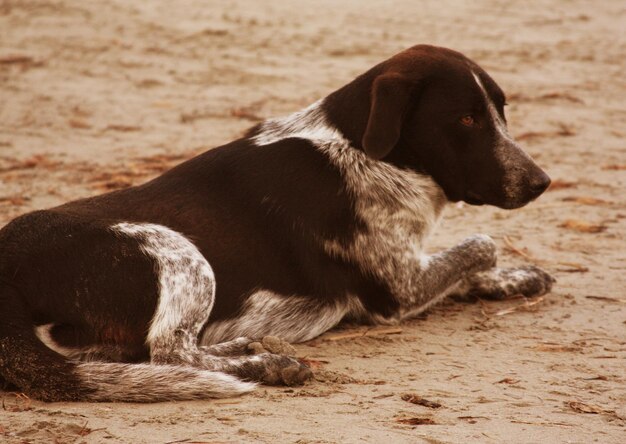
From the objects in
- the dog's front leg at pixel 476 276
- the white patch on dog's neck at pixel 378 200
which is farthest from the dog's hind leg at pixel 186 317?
the dog's front leg at pixel 476 276

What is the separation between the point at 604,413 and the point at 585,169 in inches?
185

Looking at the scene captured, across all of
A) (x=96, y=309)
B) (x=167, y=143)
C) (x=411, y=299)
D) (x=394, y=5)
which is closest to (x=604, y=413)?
(x=411, y=299)

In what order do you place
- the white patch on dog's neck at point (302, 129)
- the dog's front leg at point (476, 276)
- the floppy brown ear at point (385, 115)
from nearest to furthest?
the floppy brown ear at point (385, 115) < the white patch on dog's neck at point (302, 129) < the dog's front leg at point (476, 276)

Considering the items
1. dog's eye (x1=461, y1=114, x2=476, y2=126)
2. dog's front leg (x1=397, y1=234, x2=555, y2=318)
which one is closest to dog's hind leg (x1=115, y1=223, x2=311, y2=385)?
dog's front leg (x1=397, y1=234, x2=555, y2=318)

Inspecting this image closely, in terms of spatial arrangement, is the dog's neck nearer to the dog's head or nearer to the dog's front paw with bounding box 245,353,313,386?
the dog's head

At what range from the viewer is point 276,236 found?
214 inches

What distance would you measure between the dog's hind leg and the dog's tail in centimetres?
23

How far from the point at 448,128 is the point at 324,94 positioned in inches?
205

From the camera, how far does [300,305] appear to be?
5.44 metres

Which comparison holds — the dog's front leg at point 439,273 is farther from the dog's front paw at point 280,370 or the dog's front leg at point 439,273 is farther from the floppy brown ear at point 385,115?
the dog's front paw at point 280,370

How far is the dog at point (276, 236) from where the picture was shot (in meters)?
4.73

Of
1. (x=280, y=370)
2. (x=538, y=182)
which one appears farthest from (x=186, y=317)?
(x=538, y=182)

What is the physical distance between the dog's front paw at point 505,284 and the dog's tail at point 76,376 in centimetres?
214

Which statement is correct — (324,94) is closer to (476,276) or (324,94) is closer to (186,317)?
(476,276)
